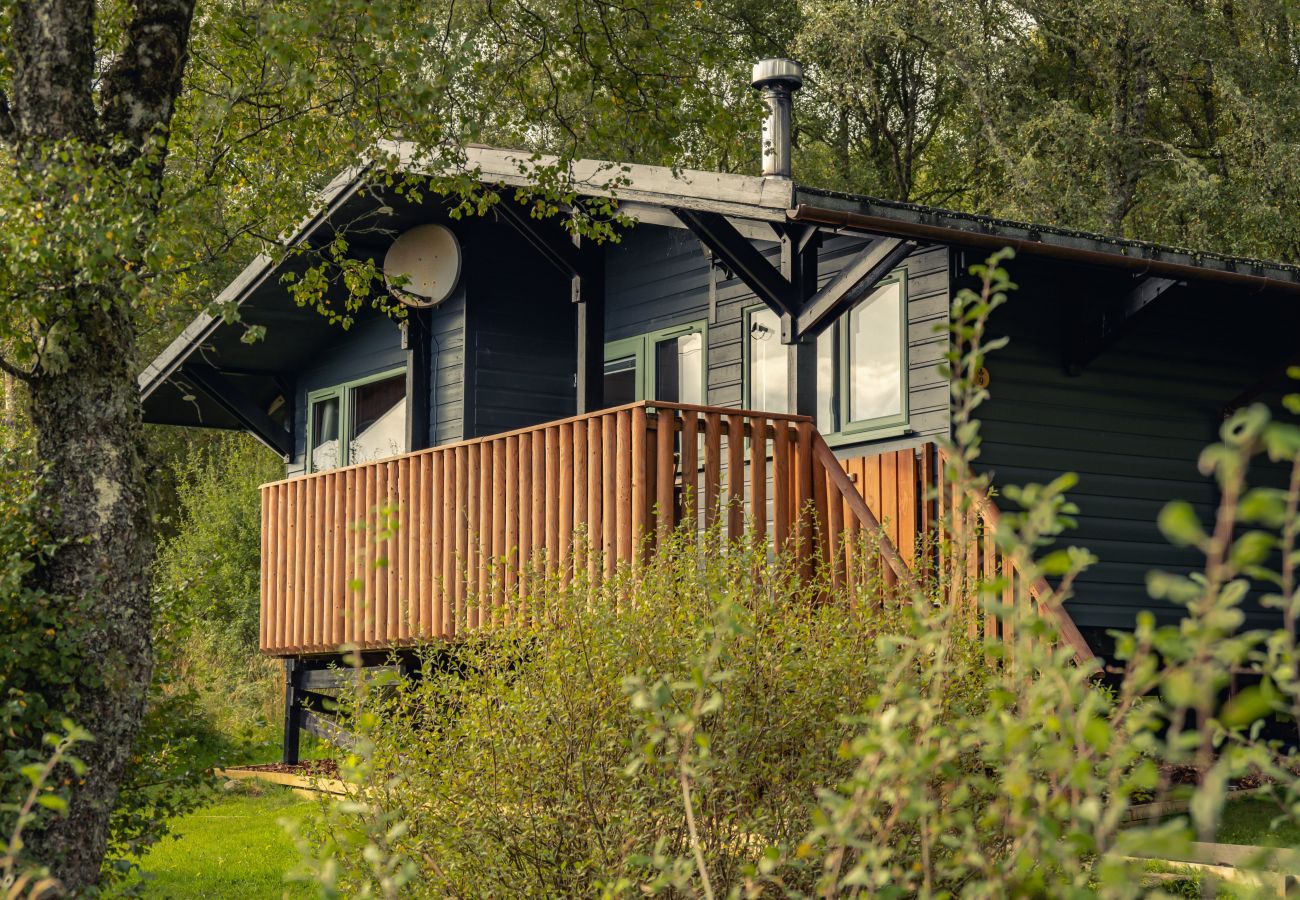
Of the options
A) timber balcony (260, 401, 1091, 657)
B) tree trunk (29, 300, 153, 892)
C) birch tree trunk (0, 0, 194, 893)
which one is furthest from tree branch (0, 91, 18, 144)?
timber balcony (260, 401, 1091, 657)

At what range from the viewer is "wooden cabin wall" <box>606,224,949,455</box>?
1105 cm

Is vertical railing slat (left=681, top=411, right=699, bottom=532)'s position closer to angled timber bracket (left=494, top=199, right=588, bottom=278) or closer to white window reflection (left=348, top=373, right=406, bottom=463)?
angled timber bracket (left=494, top=199, right=588, bottom=278)

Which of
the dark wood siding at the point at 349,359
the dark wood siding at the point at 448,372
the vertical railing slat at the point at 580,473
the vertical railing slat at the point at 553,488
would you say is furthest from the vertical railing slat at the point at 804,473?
the dark wood siding at the point at 349,359

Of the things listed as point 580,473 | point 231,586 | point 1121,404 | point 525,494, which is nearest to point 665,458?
point 580,473

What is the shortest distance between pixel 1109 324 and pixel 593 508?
4.33 meters

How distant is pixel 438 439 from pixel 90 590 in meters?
8.10

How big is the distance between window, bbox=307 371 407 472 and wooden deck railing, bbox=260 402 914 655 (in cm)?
229

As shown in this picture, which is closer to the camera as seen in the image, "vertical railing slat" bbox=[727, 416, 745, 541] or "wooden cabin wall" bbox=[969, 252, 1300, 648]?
"vertical railing slat" bbox=[727, 416, 745, 541]

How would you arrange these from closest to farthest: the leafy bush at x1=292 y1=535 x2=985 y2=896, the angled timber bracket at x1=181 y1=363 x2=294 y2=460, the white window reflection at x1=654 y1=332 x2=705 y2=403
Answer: the leafy bush at x1=292 y1=535 x2=985 y2=896
the white window reflection at x1=654 y1=332 x2=705 y2=403
the angled timber bracket at x1=181 y1=363 x2=294 y2=460

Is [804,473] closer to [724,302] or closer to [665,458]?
[665,458]

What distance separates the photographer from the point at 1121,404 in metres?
11.9

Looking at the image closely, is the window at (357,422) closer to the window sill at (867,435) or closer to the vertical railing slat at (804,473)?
the window sill at (867,435)

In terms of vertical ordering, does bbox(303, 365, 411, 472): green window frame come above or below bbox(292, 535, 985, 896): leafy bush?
above

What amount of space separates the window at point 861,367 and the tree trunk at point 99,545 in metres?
5.63
